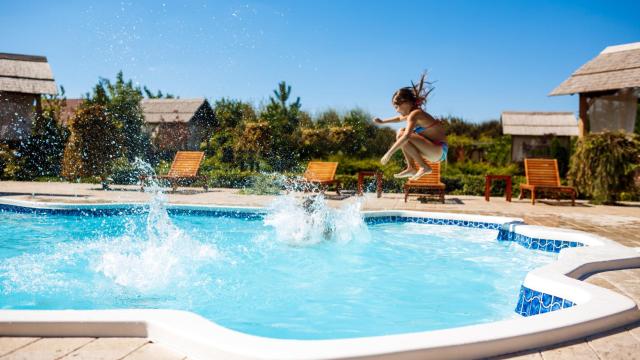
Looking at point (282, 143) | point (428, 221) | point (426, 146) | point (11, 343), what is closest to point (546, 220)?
point (428, 221)

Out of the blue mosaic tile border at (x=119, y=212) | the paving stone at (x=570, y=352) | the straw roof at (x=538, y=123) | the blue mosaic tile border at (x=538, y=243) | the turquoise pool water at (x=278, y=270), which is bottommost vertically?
the turquoise pool water at (x=278, y=270)

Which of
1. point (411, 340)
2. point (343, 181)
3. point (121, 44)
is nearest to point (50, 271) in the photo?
point (121, 44)

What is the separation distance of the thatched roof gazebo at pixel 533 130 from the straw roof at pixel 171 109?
16.6 metres

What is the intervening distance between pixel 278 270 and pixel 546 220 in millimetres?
5057

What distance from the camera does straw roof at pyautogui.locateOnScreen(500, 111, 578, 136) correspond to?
78.8ft

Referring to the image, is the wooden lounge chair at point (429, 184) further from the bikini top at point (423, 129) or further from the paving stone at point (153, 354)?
the paving stone at point (153, 354)

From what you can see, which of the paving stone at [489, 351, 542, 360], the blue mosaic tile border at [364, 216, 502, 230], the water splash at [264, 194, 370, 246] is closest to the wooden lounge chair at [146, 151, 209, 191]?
the water splash at [264, 194, 370, 246]

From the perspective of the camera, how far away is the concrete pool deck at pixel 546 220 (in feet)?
7.65

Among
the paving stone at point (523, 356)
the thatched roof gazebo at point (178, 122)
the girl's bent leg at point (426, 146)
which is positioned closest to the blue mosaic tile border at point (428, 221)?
the girl's bent leg at point (426, 146)

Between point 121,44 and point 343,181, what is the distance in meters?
8.75

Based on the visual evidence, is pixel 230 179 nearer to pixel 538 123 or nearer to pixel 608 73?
pixel 608 73

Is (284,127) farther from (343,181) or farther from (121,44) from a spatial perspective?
(121,44)

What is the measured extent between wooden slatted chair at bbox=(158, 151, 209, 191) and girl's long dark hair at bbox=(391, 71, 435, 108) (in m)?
9.40

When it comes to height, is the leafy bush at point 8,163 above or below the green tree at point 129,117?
below
